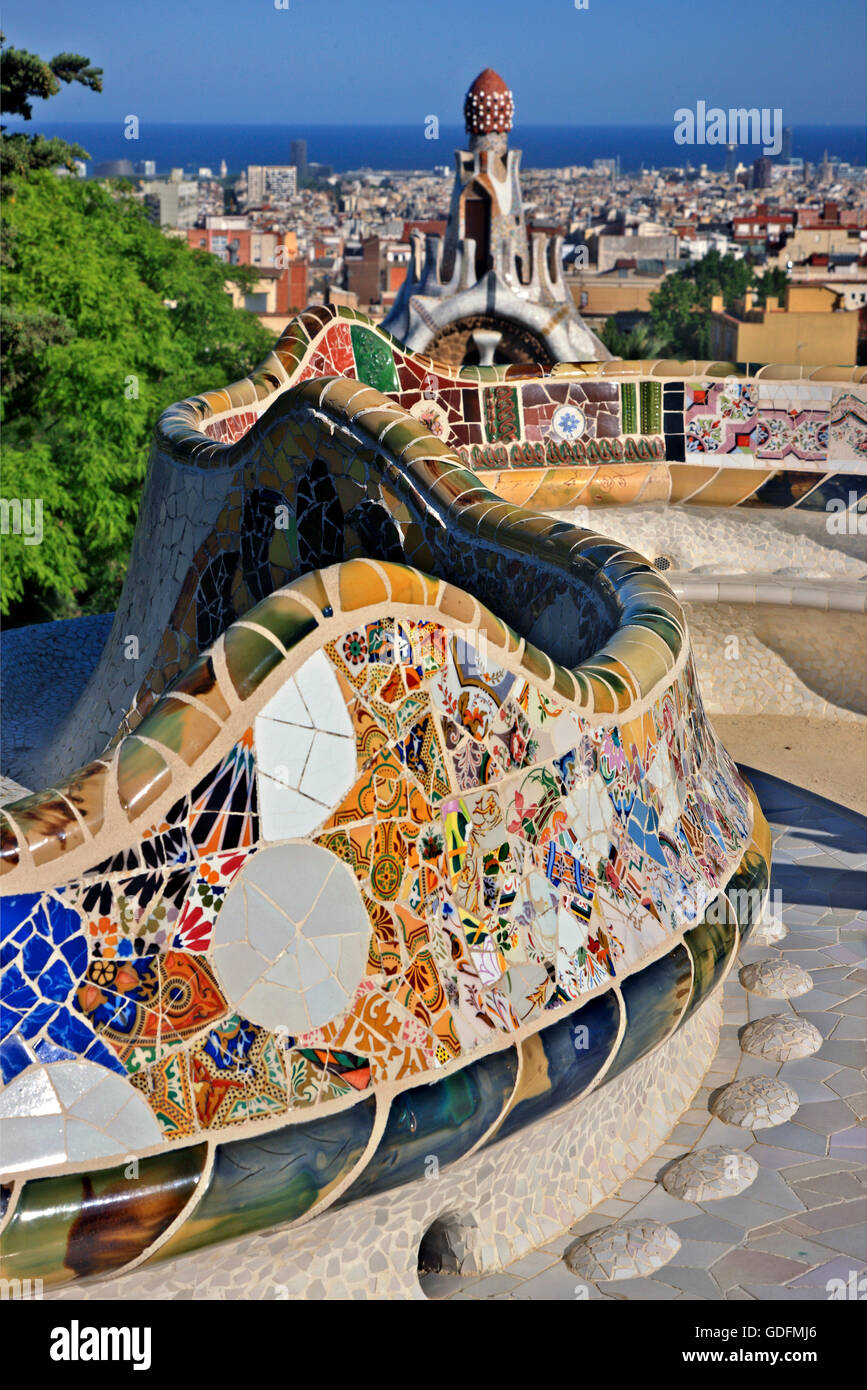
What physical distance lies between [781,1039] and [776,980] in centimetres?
50

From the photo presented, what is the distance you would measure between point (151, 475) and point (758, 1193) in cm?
516

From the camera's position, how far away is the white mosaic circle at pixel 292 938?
4062 millimetres

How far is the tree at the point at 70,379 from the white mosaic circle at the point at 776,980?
11.3m

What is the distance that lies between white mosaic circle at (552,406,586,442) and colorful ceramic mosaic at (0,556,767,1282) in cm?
578

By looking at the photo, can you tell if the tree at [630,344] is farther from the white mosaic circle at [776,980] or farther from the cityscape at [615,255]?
the white mosaic circle at [776,980]

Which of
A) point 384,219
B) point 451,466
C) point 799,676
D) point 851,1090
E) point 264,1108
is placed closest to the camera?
point 264,1108

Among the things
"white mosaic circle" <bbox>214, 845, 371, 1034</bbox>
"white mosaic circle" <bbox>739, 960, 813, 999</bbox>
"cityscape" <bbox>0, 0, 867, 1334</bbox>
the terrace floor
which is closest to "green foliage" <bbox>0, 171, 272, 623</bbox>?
"cityscape" <bbox>0, 0, 867, 1334</bbox>

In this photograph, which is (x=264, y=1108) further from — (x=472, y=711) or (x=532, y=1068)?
(x=472, y=711)

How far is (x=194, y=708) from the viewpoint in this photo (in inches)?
162

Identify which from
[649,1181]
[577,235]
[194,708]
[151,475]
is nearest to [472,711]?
[194,708]

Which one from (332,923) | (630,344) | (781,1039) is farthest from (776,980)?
(630,344)

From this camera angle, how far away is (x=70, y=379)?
61.1 ft
